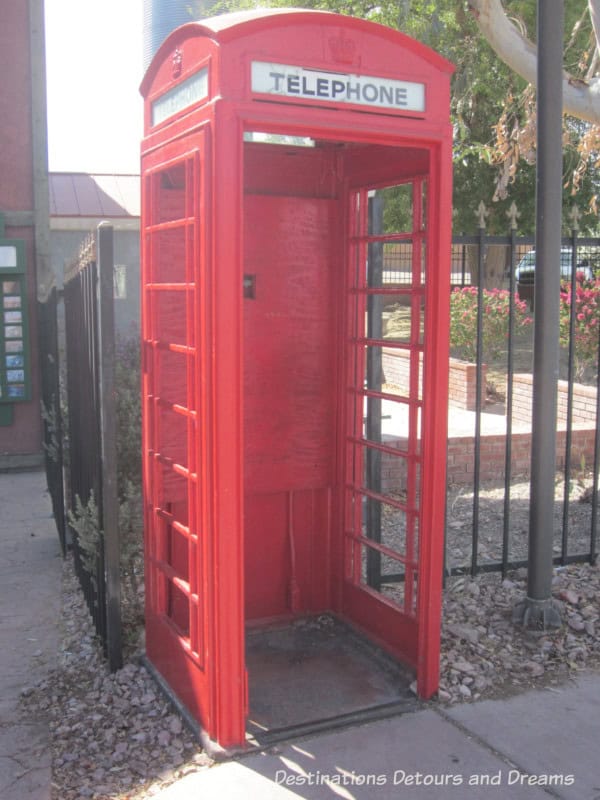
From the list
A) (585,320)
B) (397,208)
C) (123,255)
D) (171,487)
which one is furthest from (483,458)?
(397,208)

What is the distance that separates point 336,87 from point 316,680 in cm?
248

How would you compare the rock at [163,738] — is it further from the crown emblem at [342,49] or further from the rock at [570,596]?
the crown emblem at [342,49]

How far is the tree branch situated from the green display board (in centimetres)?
474

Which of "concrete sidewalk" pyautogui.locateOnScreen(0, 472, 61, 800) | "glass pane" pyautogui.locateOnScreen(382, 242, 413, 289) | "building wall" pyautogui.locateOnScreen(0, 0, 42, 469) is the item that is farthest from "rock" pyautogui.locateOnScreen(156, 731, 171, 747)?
"glass pane" pyautogui.locateOnScreen(382, 242, 413, 289)

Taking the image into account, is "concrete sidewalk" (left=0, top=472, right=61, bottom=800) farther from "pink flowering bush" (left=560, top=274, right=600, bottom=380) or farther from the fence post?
"pink flowering bush" (left=560, top=274, right=600, bottom=380)

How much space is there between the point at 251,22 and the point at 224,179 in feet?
1.84

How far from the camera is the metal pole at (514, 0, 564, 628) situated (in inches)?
167

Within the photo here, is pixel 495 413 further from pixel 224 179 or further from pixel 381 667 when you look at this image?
pixel 224 179

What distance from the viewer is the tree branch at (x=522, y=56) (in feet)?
19.5

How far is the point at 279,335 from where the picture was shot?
4.27m

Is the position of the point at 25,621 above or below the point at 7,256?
below

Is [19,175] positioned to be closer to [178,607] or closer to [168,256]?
[168,256]

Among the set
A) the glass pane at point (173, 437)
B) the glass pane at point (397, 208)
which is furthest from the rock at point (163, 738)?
the glass pane at point (397, 208)

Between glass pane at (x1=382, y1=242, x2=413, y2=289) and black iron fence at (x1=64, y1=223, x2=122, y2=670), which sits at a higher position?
glass pane at (x1=382, y1=242, x2=413, y2=289)
